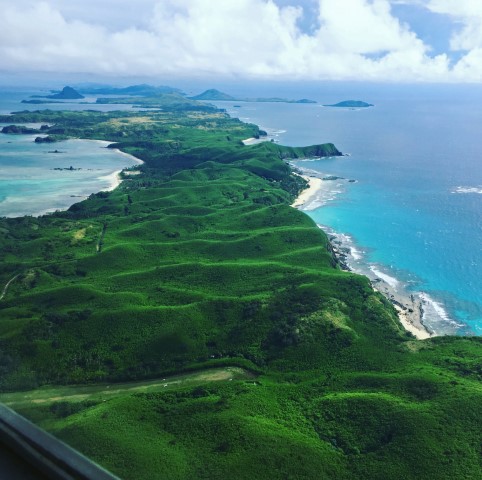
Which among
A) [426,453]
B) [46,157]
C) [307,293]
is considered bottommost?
[426,453]

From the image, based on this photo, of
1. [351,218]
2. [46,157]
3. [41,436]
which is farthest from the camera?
[46,157]

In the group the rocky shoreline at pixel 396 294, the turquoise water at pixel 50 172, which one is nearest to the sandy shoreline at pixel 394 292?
the rocky shoreline at pixel 396 294

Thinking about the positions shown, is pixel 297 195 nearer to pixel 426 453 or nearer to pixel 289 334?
pixel 289 334

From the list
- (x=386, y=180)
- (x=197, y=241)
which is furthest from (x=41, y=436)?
(x=386, y=180)

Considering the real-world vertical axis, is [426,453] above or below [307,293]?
below

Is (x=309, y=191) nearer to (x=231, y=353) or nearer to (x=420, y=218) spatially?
(x=420, y=218)

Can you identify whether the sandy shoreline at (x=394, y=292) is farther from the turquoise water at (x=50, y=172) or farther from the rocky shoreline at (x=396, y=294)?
the turquoise water at (x=50, y=172)

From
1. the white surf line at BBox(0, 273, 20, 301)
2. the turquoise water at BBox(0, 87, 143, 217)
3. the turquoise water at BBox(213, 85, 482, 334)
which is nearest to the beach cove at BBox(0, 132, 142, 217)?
the turquoise water at BBox(0, 87, 143, 217)
